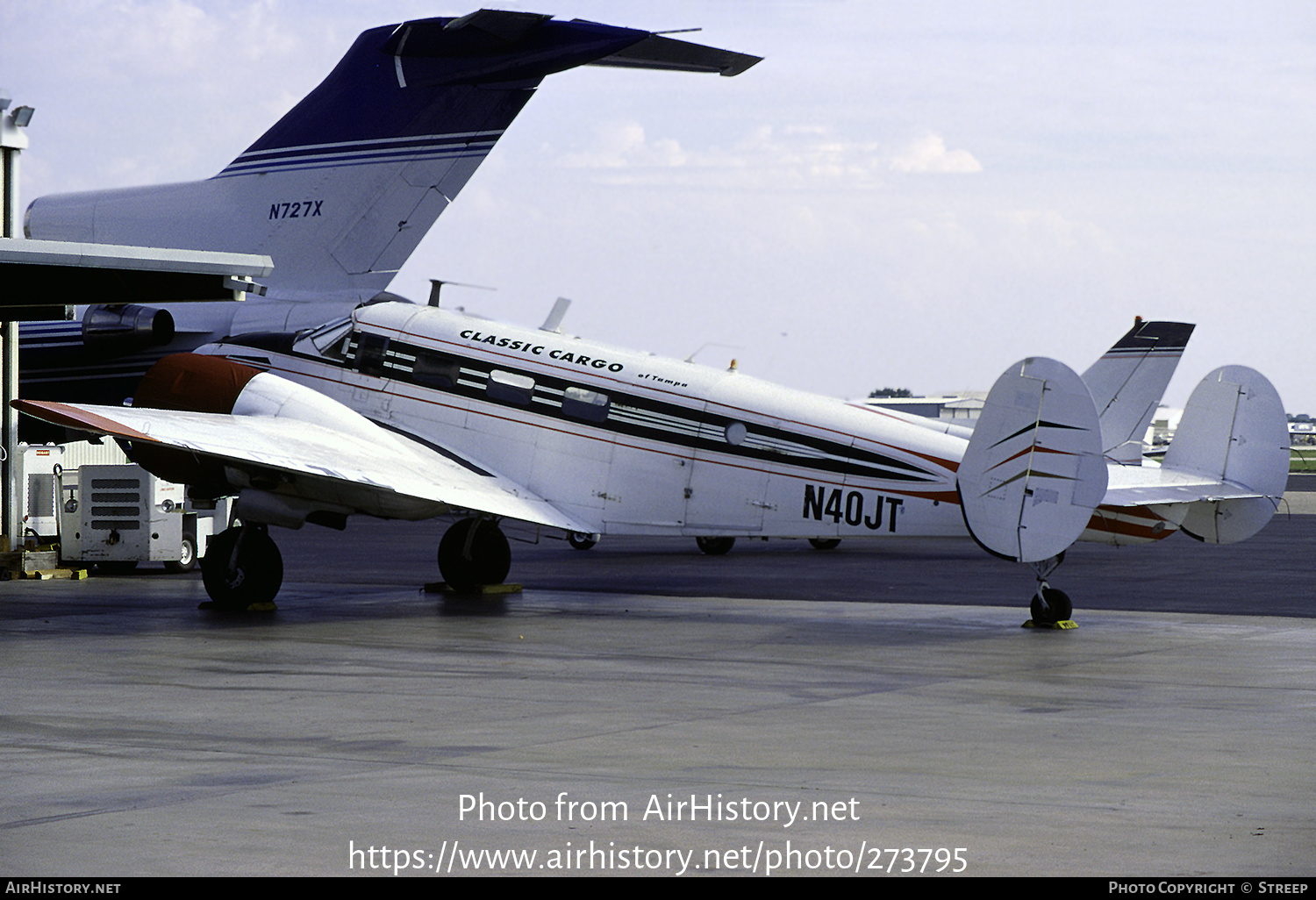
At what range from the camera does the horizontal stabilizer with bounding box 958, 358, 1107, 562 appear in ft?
44.4

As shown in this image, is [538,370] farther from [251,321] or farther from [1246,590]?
[1246,590]

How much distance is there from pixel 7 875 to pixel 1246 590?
17.7m

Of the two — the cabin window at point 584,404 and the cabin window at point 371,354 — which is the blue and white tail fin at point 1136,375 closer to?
the cabin window at point 584,404

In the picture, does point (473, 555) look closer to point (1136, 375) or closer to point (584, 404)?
point (584, 404)

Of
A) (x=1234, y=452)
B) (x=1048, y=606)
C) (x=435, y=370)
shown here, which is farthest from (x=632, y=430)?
(x=1234, y=452)

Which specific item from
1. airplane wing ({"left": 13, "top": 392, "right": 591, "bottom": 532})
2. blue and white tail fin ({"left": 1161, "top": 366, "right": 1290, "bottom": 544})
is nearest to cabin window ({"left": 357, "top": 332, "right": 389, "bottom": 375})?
airplane wing ({"left": 13, "top": 392, "right": 591, "bottom": 532})

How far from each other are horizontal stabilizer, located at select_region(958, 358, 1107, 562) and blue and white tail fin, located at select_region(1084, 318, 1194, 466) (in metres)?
16.0

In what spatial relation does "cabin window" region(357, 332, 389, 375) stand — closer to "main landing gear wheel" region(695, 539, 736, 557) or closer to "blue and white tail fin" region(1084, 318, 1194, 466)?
"main landing gear wheel" region(695, 539, 736, 557)

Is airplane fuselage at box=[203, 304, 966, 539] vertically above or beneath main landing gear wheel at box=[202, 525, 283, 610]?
above

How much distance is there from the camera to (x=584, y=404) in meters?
17.2

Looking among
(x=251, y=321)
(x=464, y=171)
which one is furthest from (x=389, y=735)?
(x=464, y=171)

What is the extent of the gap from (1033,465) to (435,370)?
779 cm

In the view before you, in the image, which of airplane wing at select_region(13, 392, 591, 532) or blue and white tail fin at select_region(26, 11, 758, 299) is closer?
airplane wing at select_region(13, 392, 591, 532)

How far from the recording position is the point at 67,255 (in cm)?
1574
